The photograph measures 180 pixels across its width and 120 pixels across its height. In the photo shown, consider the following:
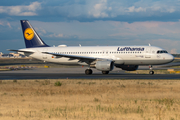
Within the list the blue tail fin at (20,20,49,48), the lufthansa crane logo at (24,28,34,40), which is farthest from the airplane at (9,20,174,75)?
the lufthansa crane logo at (24,28,34,40)

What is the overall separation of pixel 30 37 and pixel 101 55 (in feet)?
50.2

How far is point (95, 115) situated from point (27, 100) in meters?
6.29

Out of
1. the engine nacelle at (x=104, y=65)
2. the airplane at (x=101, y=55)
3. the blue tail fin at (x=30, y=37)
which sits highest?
the blue tail fin at (x=30, y=37)

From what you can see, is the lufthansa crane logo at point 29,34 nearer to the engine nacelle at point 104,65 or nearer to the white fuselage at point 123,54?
the white fuselage at point 123,54

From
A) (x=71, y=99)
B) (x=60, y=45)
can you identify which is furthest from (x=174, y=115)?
(x=60, y=45)

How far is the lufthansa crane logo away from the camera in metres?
49.3

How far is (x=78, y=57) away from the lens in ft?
136

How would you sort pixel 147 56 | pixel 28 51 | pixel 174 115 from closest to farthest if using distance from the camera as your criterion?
1. pixel 174 115
2. pixel 147 56
3. pixel 28 51

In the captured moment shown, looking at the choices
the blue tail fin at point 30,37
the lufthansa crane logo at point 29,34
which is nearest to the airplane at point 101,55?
the blue tail fin at point 30,37

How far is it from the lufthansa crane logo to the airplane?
174 millimetres

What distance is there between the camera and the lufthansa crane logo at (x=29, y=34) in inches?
1941

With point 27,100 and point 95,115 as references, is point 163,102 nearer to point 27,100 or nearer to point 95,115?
point 95,115

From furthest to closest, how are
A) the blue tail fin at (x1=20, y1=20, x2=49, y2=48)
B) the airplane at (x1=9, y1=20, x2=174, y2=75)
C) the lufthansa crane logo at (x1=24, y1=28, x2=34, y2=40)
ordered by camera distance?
the lufthansa crane logo at (x1=24, y1=28, x2=34, y2=40) < the blue tail fin at (x1=20, y1=20, x2=49, y2=48) < the airplane at (x1=9, y1=20, x2=174, y2=75)

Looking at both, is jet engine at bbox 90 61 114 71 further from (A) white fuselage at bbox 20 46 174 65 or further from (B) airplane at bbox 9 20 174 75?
(A) white fuselage at bbox 20 46 174 65
